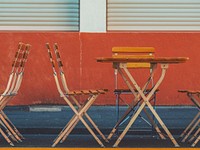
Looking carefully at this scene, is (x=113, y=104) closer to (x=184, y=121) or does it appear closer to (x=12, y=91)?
(x=184, y=121)

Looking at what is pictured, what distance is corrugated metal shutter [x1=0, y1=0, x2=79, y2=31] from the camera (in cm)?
1488

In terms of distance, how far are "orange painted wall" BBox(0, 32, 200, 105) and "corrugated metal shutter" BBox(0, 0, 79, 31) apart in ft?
1.63

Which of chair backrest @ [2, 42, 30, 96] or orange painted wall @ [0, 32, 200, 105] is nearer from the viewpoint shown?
chair backrest @ [2, 42, 30, 96]

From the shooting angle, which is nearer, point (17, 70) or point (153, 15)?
point (17, 70)

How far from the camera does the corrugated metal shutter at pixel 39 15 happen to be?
586 inches

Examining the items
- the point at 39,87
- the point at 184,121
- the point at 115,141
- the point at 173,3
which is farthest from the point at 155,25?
the point at 115,141

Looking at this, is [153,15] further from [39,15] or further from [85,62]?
[39,15]

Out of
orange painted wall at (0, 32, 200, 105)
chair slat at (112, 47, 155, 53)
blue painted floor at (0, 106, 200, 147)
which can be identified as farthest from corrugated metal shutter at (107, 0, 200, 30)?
chair slat at (112, 47, 155, 53)

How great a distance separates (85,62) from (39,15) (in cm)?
153

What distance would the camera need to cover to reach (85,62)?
14477 mm

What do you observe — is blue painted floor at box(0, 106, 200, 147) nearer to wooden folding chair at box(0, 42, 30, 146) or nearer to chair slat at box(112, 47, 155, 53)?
wooden folding chair at box(0, 42, 30, 146)

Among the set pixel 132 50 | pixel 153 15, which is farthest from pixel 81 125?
pixel 153 15

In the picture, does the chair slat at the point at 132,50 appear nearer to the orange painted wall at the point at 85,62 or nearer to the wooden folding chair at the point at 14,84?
the wooden folding chair at the point at 14,84

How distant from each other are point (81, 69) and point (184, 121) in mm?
3847
